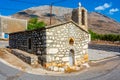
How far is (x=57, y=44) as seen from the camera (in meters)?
18.1

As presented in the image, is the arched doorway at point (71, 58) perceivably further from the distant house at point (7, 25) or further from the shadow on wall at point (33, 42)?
the distant house at point (7, 25)

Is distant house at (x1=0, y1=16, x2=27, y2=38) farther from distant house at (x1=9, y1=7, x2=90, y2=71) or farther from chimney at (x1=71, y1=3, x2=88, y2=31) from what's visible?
distant house at (x1=9, y1=7, x2=90, y2=71)

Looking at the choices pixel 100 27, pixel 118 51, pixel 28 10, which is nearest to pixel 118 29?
pixel 100 27

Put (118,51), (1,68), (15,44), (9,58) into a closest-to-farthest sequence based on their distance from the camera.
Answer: (1,68) → (9,58) → (15,44) → (118,51)

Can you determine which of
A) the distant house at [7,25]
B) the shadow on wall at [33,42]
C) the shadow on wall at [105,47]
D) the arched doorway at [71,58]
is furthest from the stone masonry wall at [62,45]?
the distant house at [7,25]

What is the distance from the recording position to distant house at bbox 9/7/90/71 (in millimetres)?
17609

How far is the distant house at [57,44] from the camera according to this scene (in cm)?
1761

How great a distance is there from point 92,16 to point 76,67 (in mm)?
166382

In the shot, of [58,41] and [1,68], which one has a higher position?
[58,41]

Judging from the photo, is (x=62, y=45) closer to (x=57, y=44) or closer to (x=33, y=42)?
(x=57, y=44)

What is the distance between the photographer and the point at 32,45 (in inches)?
763

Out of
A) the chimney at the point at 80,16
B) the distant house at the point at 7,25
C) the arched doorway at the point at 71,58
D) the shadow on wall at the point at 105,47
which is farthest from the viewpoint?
the distant house at the point at 7,25

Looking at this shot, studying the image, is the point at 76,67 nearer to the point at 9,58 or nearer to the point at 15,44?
the point at 9,58

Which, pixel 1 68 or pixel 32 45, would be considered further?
pixel 32 45
